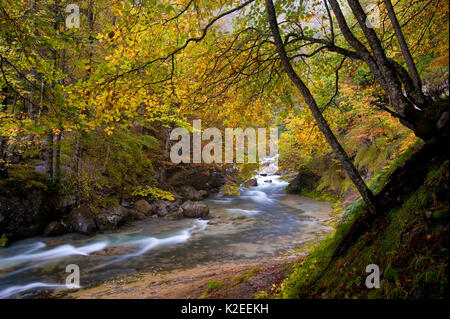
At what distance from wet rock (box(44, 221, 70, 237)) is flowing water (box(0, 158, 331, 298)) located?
10.2 inches

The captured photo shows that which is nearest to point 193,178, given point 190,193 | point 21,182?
point 190,193

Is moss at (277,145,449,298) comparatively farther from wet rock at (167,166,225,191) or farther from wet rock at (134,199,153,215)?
wet rock at (167,166,225,191)

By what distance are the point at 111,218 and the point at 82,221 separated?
1.23 m

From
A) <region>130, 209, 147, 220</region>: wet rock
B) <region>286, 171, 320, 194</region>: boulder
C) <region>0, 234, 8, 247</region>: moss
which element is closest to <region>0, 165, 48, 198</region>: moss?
<region>0, 234, 8, 247</region>: moss

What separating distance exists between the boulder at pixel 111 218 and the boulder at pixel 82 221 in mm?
320

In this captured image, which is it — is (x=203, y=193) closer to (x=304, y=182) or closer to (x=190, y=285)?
(x=304, y=182)

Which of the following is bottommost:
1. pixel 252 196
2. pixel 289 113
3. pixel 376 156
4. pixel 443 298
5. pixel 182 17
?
pixel 252 196

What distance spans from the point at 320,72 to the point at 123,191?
12.3 m

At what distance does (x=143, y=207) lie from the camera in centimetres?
1397
